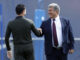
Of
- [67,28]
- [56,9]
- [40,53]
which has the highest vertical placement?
[56,9]

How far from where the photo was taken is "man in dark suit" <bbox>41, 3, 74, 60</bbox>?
591 cm

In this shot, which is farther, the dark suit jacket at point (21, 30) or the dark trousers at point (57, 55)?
the dark trousers at point (57, 55)

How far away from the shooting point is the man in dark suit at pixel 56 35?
233 inches

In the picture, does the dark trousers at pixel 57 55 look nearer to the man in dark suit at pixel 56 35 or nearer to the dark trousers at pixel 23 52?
the man in dark suit at pixel 56 35

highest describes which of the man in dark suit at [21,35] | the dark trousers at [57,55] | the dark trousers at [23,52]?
the man in dark suit at [21,35]

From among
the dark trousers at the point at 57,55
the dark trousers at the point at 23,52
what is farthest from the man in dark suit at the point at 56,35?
the dark trousers at the point at 23,52

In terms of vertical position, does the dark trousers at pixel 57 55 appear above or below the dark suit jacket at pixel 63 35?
below

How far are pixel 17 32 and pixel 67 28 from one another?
0.96 meters

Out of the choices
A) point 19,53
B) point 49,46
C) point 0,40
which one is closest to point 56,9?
point 49,46

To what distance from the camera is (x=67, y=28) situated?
5.96 metres

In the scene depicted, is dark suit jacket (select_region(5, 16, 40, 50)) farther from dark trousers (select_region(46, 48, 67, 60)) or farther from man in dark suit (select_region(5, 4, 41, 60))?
dark trousers (select_region(46, 48, 67, 60))

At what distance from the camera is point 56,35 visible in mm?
5918

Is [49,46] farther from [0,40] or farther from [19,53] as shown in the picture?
[0,40]

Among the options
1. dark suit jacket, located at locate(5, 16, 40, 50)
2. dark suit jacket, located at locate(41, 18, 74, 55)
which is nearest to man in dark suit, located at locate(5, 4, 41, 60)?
dark suit jacket, located at locate(5, 16, 40, 50)
